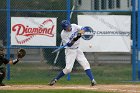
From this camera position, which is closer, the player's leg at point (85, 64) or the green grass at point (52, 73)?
the player's leg at point (85, 64)

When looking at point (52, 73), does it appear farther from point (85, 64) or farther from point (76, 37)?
point (76, 37)

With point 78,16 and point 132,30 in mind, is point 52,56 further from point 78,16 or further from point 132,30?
point 132,30

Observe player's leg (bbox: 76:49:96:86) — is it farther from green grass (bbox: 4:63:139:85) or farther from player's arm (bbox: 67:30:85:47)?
green grass (bbox: 4:63:139:85)

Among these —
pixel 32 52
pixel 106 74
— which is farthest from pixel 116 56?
pixel 32 52

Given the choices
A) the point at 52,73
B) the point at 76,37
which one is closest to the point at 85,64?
the point at 76,37

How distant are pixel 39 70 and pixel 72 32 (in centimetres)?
339

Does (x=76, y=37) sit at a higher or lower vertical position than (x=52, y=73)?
higher

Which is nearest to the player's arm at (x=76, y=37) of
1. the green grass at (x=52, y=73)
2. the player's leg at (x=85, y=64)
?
the player's leg at (x=85, y=64)

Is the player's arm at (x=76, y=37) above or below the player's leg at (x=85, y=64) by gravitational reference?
above

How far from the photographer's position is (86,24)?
15938 mm

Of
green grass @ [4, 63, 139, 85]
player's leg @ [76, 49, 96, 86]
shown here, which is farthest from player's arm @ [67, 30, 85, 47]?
green grass @ [4, 63, 139, 85]

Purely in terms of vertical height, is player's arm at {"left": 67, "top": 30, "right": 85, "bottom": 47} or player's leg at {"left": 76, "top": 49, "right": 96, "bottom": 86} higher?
player's arm at {"left": 67, "top": 30, "right": 85, "bottom": 47}

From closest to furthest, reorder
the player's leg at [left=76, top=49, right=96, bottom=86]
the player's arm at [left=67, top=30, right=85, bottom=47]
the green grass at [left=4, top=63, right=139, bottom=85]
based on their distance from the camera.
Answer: the player's arm at [left=67, top=30, right=85, bottom=47] < the player's leg at [left=76, top=49, right=96, bottom=86] < the green grass at [left=4, top=63, right=139, bottom=85]

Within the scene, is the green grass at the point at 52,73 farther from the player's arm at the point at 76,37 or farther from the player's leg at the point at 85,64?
the player's arm at the point at 76,37
